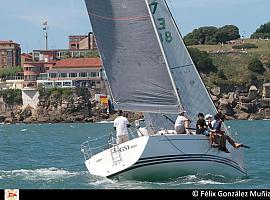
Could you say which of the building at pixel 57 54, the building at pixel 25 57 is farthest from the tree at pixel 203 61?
the building at pixel 25 57

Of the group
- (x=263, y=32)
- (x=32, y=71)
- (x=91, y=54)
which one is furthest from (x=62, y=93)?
(x=263, y=32)

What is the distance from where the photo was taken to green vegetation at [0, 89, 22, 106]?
146275 mm

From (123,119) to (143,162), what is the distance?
5.19ft

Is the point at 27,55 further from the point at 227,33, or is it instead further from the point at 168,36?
the point at 168,36

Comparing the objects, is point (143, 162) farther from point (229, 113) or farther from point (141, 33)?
point (229, 113)

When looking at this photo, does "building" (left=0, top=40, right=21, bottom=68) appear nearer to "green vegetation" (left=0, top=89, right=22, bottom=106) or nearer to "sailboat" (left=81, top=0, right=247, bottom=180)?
"green vegetation" (left=0, top=89, right=22, bottom=106)

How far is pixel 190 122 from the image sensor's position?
20.0m

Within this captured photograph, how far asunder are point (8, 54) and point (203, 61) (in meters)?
57.7

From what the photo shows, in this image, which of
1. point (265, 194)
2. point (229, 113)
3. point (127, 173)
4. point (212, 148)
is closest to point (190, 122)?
point (212, 148)

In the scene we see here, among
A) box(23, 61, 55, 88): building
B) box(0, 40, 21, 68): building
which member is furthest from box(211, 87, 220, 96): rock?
box(0, 40, 21, 68): building

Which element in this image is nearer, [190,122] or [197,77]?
[190,122]

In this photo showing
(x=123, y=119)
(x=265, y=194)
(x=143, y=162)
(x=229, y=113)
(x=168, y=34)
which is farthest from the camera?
(x=229, y=113)

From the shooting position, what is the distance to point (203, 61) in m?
145

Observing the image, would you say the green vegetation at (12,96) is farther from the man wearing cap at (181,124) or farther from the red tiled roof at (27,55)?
the man wearing cap at (181,124)
